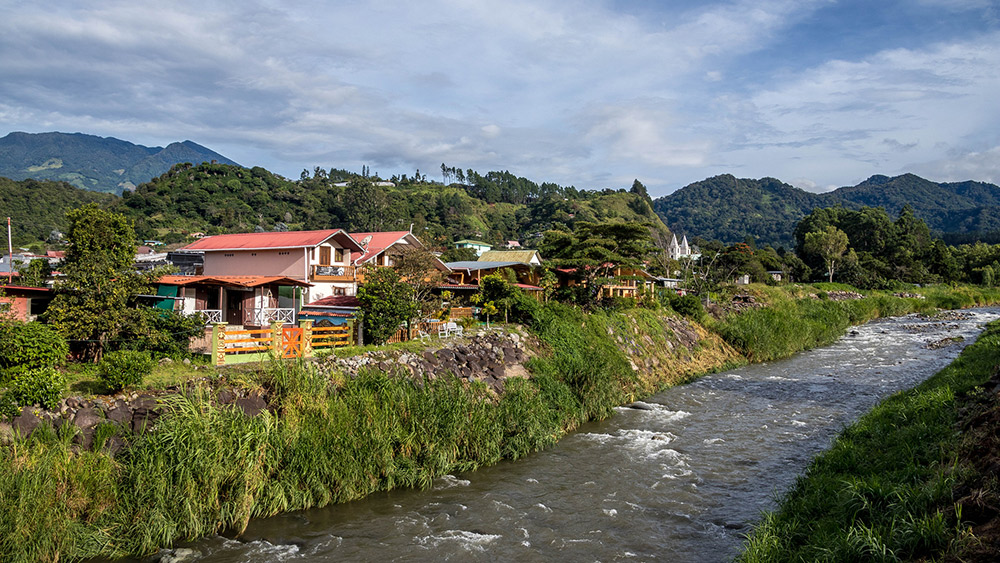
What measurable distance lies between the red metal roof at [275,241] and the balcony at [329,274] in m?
1.61

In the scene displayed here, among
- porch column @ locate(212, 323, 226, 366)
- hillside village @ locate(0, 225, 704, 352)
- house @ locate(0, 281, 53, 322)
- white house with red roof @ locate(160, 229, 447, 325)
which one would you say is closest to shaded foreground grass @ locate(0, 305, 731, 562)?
porch column @ locate(212, 323, 226, 366)

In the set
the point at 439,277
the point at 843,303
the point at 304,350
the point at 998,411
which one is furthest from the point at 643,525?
the point at 843,303

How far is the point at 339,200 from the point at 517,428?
106671 mm

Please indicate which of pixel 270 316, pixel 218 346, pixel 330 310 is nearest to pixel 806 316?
pixel 330 310

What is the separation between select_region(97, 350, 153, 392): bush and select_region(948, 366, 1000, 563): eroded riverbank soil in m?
15.2

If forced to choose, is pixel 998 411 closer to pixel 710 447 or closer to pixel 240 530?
pixel 710 447

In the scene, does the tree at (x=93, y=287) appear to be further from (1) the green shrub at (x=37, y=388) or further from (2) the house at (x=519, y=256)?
(2) the house at (x=519, y=256)

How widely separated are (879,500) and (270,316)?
77.3 feet

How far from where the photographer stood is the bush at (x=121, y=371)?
1238cm

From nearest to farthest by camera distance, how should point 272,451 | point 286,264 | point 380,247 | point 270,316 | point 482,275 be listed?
point 272,451, point 270,316, point 286,264, point 380,247, point 482,275

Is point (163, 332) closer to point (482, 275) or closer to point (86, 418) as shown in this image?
point (86, 418)

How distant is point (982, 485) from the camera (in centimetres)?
815

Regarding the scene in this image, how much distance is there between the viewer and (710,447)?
16.9 m

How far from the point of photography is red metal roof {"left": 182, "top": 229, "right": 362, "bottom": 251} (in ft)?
110
